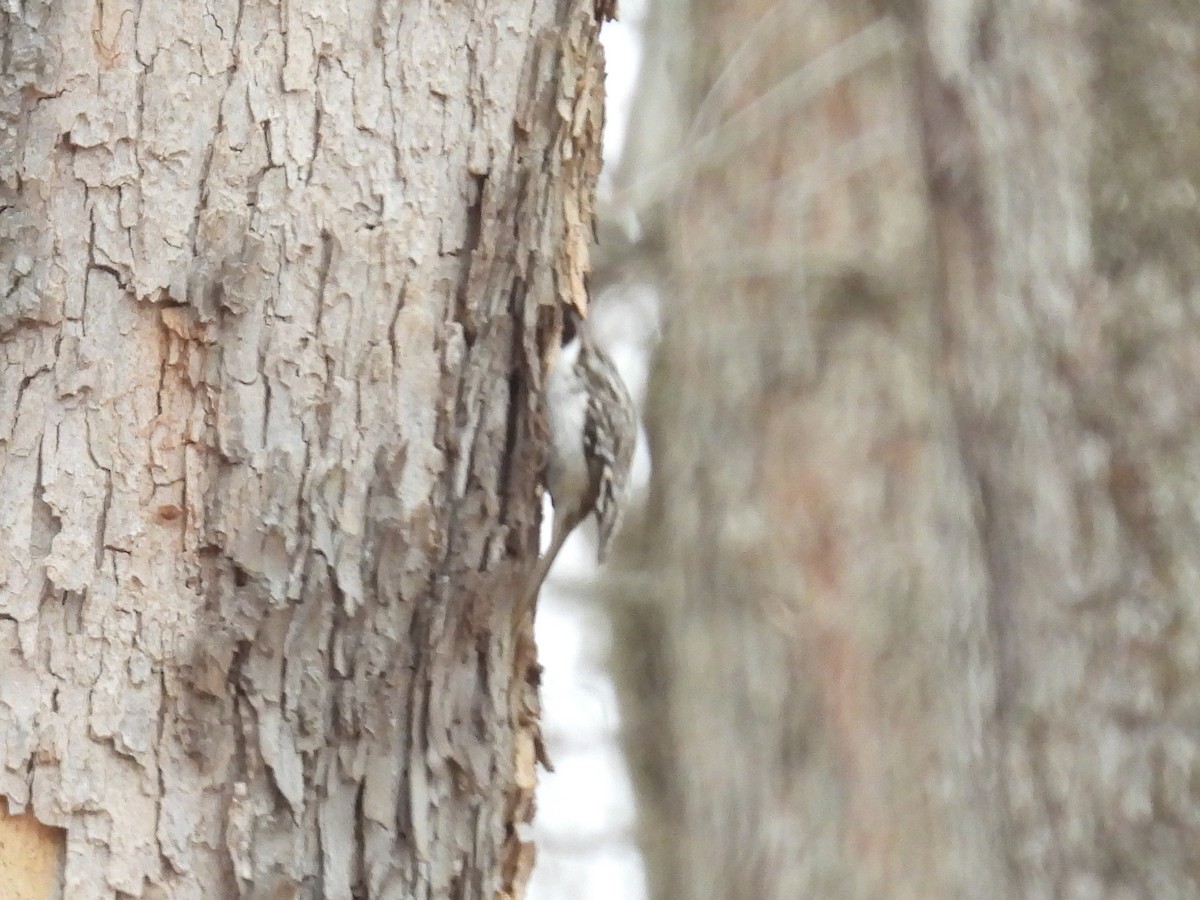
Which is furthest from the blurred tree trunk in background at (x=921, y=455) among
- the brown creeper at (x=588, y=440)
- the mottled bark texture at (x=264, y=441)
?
the mottled bark texture at (x=264, y=441)

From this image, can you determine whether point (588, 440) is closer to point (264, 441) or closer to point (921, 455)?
point (264, 441)

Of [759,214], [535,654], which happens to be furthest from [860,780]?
[535,654]

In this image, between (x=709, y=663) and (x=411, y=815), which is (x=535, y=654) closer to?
(x=411, y=815)

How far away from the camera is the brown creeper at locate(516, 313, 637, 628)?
2184 mm

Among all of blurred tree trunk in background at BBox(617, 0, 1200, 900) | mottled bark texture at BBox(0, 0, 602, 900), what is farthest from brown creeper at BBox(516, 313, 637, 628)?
blurred tree trunk in background at BBox(617, 0, 1200, 900)

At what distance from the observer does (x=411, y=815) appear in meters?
1.37

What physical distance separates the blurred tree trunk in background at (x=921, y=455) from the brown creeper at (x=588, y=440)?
40.9 inches

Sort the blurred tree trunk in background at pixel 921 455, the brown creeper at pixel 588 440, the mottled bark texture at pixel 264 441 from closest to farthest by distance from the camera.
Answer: the mottled bark texture at pixel 264 441 < the brown creeper at pixel 588 440 < the blurred tree trunk in background at pixel 921 455

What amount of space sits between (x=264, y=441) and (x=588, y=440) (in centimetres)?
109

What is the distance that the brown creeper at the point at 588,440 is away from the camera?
2.18 m

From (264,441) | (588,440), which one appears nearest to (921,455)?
(588,440)

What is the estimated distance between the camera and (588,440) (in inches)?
94.0

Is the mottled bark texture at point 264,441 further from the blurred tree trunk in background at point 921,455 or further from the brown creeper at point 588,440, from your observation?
the blurred tree trunk in background at point 921,455

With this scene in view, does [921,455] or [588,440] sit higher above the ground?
[921,455]
